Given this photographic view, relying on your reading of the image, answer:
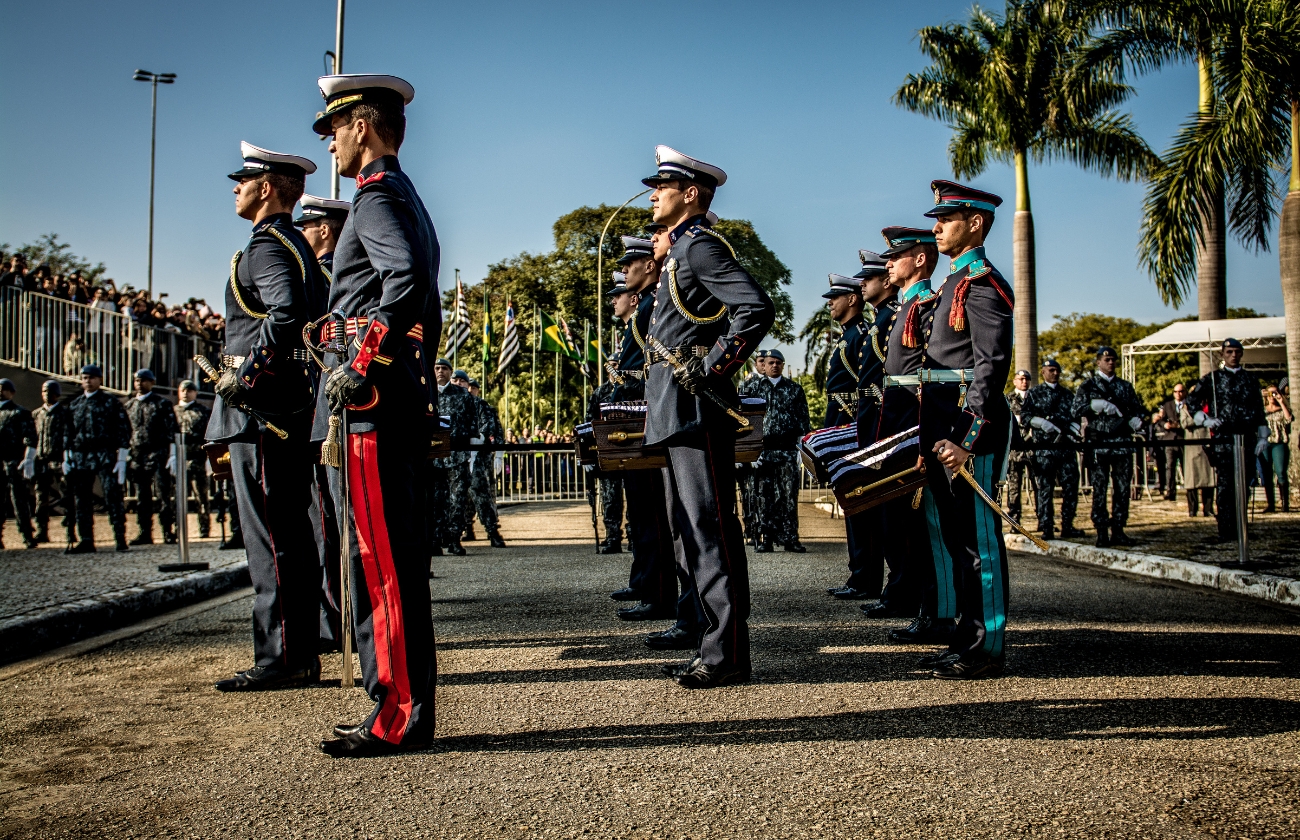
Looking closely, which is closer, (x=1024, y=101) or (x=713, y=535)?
(x=713, y=535)

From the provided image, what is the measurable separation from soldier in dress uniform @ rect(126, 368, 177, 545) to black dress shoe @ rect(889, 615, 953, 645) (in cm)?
1158

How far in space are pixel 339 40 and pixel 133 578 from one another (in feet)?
42.1

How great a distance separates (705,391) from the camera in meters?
5.03

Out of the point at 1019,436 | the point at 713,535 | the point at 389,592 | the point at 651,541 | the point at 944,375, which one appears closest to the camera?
the point at 389,592

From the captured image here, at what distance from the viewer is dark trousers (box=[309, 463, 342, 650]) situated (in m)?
5.39

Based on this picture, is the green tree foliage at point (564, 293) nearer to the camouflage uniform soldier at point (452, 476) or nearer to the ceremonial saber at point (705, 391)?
the camouflage uniform soldier at point (452, 476)

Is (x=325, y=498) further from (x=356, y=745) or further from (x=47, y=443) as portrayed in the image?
(x=47, y=443)

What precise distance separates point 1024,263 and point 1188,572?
1760cm

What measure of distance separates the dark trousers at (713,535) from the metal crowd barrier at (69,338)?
17382mm

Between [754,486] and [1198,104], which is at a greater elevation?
[1198,104]

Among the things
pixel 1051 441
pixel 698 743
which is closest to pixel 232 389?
pixel 698 743

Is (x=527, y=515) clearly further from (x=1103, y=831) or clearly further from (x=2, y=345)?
(x=1103, y=831)

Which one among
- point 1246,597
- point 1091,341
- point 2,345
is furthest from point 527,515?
point 1091,341

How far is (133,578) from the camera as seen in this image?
30.1ft
